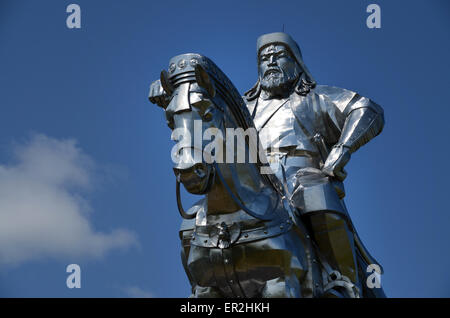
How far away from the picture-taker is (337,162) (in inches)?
320

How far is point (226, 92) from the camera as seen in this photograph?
6.83 m

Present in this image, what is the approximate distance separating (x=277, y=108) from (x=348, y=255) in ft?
7.59

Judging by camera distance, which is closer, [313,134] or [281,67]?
[313,134]

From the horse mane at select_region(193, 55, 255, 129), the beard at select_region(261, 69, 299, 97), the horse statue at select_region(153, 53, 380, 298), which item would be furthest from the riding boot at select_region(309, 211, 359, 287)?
the beard at select_region(261, 69, 299, 97)

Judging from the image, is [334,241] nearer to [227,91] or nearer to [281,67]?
[227,91]

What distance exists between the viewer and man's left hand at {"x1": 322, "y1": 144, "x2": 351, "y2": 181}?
8094 millimetres

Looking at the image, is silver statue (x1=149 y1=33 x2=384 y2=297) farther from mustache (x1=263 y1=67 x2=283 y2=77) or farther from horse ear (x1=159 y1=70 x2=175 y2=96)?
mustache (x1=263 y1=67 x2=283 y2=77)

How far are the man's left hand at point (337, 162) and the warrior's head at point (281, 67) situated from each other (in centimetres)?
125

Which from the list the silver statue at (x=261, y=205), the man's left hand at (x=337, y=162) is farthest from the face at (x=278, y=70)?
the man's left hand at (x=337, y=162)

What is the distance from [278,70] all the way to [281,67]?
0.25 ft

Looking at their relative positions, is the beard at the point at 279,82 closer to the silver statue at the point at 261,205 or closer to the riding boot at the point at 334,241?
the silver statue at the point at 261,205

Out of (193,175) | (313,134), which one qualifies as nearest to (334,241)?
(313,134)
